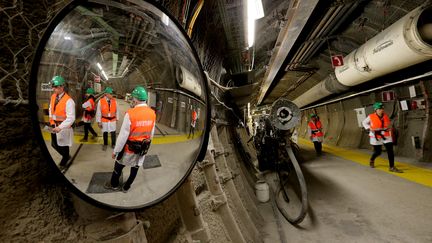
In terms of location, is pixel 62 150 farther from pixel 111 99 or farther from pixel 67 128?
pixel 111 99

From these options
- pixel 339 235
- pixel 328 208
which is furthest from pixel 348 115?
pixel 339 235

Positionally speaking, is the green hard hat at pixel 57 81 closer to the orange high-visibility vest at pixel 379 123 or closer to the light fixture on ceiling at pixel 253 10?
the light fixture on ceiling at pixel 253 10

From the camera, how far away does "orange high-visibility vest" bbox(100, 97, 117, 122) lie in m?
0.71

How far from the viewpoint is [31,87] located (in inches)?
24.5

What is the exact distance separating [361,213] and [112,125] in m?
4.27

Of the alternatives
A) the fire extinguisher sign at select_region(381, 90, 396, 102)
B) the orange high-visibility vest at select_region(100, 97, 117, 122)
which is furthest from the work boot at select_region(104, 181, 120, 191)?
the fire extinguisher sign at select_region(381, 90, 396, 102)

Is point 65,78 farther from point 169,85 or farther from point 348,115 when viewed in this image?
point 348,115

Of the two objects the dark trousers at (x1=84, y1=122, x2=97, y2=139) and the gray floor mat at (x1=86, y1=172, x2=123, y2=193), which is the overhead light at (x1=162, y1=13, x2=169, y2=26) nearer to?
the dark trousers at (x1=84, y1=122, x2=97, y2=139)

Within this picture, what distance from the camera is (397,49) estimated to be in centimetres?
371

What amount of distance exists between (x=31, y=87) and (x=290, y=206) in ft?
14.7

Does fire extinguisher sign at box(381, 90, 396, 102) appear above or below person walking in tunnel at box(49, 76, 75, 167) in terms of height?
above

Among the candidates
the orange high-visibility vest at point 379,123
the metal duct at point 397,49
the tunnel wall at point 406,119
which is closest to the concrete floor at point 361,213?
the orange high-visibility vest at point 379,123

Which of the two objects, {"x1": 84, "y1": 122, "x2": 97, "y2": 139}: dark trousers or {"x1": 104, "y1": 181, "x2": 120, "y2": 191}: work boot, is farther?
{"x1": 104, "y1": 181, "x2": 120, "y2": 191}: work boot

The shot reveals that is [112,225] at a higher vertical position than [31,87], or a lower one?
lower
